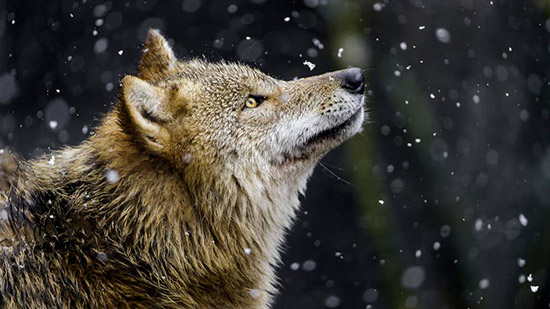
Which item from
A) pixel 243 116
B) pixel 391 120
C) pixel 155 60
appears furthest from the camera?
pixel 391 120

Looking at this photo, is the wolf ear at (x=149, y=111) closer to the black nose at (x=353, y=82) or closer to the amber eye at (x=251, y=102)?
the amber eye at (x=251, y=102)

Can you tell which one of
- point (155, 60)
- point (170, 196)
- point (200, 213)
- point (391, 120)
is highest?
point (155, 60)

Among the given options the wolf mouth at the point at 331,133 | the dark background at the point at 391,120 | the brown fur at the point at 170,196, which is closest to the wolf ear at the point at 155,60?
the brown fur at the point at 170,196

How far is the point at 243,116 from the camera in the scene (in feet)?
11.3

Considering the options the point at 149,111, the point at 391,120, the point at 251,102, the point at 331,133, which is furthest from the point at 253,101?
the point at 391,120

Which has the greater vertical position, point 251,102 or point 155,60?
point 155,60

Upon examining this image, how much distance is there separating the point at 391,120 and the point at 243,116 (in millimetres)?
2757

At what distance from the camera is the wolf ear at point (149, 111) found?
3119 millimetres

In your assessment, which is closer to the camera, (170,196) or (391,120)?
(170,196)

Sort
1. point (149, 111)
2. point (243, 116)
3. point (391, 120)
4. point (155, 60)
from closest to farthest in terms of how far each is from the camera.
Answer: point (149, 111), point (243, 116), point (155, 60), point (391, 120)

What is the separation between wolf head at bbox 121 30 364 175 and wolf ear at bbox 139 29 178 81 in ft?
0.10

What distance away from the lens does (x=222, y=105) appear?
3.42m

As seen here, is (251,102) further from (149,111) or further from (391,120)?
(391,120)

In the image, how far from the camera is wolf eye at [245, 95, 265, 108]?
11.5ft
